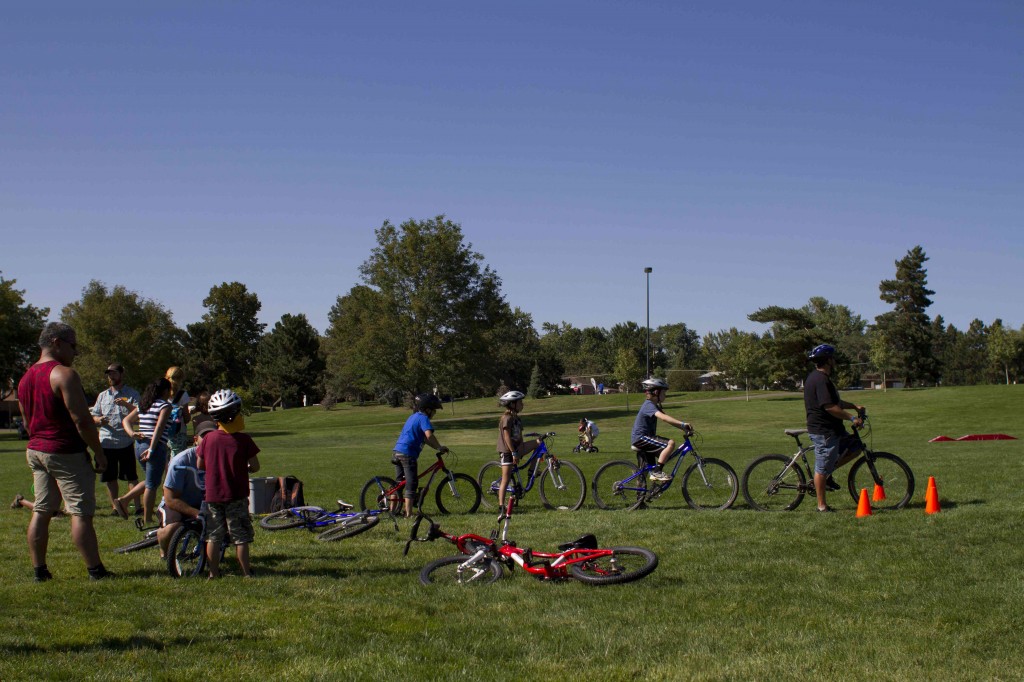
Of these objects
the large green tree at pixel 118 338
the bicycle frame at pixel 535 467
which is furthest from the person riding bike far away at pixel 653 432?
the large green tree at pixel 118 338

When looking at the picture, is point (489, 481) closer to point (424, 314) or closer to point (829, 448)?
point (829, 448)

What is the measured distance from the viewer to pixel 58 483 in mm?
7719

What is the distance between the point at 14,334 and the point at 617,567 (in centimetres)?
6866

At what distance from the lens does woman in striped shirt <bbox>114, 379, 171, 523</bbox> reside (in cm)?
1142

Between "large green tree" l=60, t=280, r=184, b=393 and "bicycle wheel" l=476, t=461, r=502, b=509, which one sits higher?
"large green tree" l=60, t=280, r=184, b=393

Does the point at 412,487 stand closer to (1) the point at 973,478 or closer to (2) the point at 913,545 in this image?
A: (2) the point at 913,545

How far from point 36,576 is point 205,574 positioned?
144cm

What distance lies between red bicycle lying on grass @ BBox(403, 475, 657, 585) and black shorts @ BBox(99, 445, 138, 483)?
20.5ft

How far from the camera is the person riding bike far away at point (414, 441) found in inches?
483

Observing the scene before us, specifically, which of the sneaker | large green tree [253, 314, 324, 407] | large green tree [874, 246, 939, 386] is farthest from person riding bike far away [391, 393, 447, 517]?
large green tree [253, 314, 324, 407]

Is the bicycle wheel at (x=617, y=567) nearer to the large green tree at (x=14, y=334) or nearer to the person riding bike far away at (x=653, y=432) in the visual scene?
the person riding bike far away at (x=653, y=432)

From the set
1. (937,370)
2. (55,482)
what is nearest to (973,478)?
(55,482)

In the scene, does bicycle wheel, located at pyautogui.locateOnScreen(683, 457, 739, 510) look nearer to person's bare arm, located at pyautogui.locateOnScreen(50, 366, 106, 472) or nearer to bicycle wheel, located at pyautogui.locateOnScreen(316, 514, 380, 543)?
bicycle wheel, located at pyautogui.locateOnScreen(316, 514, 380, 543)

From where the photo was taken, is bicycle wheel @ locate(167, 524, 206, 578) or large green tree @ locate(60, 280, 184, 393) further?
large green tree @ locate(60, 280, 184, 393)
